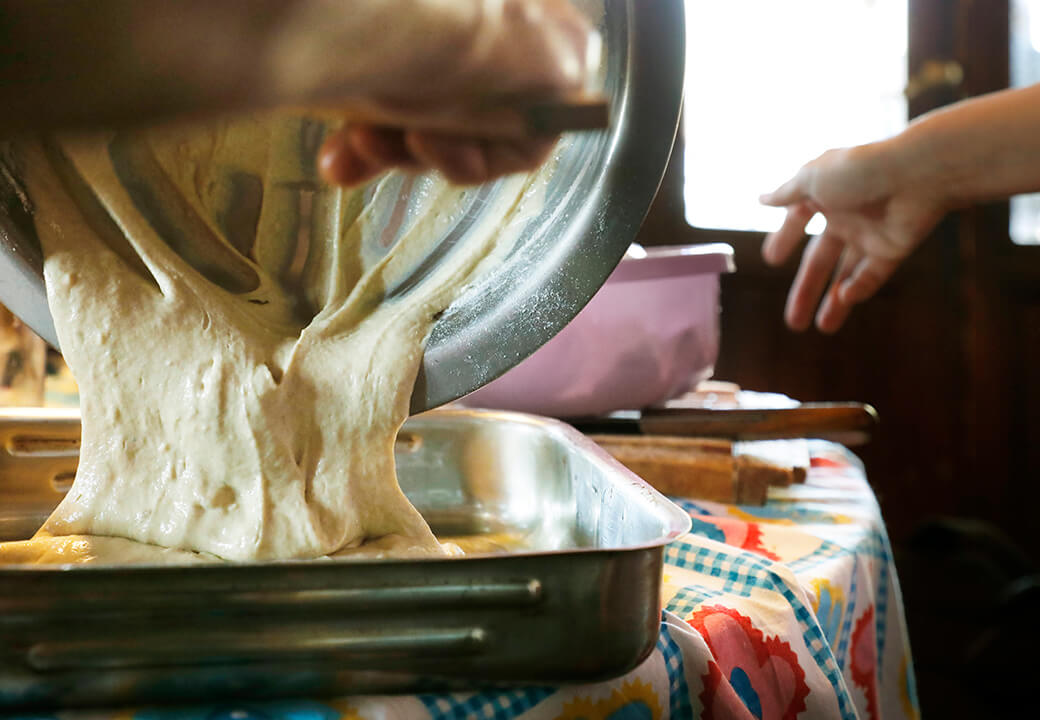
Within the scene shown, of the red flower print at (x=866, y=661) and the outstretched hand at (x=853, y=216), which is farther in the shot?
the outstretched hand at (x=853, y=216)

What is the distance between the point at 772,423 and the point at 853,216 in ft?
0.77

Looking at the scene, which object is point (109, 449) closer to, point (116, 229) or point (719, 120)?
point (116, 229)

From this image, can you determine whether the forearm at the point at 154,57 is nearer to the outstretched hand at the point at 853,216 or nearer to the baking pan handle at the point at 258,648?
the baking pan handle at the point at 258,648

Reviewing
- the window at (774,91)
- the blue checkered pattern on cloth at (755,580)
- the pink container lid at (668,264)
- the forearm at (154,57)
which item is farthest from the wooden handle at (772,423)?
the window at (774,91)

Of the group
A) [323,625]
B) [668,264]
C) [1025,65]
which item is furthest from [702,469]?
[1025,65]

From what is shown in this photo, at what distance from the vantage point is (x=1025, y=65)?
74.3 inches

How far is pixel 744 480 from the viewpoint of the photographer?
2.13 feet

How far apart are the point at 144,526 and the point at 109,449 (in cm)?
5

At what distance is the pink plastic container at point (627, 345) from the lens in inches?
29.4

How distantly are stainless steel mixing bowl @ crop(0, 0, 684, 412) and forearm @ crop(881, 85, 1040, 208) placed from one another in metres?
0.42

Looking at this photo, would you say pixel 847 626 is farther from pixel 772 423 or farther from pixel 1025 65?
pixel 1025 65

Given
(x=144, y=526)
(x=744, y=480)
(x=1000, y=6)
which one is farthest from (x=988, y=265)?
(x=144, y=526)

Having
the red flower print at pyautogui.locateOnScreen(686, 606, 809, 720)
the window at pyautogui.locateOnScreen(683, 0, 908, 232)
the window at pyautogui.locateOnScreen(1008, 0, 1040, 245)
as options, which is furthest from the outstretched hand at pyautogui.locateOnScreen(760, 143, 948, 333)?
the window at pyautogui.locateOnScreen(1008, 0, 1040, 245)

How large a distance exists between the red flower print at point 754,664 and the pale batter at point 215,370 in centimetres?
15
